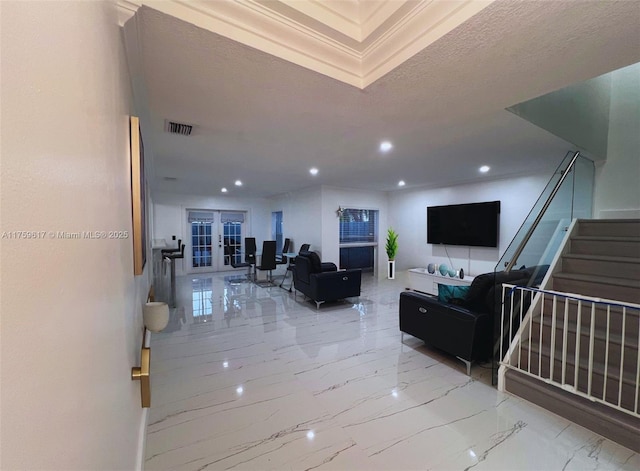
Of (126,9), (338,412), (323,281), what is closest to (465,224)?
(323,281)

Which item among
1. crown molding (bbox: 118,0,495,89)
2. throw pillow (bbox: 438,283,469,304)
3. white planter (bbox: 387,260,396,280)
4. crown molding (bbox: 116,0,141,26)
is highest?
crown molding (bbox: 118,0,495,89)

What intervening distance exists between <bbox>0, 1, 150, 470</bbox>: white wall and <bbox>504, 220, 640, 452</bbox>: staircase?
112 inches

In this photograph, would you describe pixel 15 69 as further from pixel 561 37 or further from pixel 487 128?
pixel 487 128

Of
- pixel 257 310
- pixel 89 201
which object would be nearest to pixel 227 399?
pixel 89 201

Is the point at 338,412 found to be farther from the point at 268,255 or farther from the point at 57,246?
the point at 268,255

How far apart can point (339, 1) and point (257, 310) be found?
14.0 ft

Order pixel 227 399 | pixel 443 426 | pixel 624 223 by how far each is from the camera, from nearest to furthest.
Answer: pixel 443 426 < pixel 227 399 < pixel 624 223

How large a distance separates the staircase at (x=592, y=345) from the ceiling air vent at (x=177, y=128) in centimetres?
368

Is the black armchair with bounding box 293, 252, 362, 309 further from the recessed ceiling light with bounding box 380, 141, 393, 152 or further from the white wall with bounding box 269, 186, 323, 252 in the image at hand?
the recessed ceiling light with bounding box 380, 141, 393, 152

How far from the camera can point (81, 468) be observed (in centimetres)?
61

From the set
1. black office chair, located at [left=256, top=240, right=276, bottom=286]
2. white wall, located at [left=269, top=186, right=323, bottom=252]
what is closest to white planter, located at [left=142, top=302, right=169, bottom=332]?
black office chair, located at [left=256, top=240, right=276, bottom=286]

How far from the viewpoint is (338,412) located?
2.15 meters

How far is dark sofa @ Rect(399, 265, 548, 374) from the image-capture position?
8.75 feet

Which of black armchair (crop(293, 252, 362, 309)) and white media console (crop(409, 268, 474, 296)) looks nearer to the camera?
black armchair (crop(293, 252, 362, 309))
